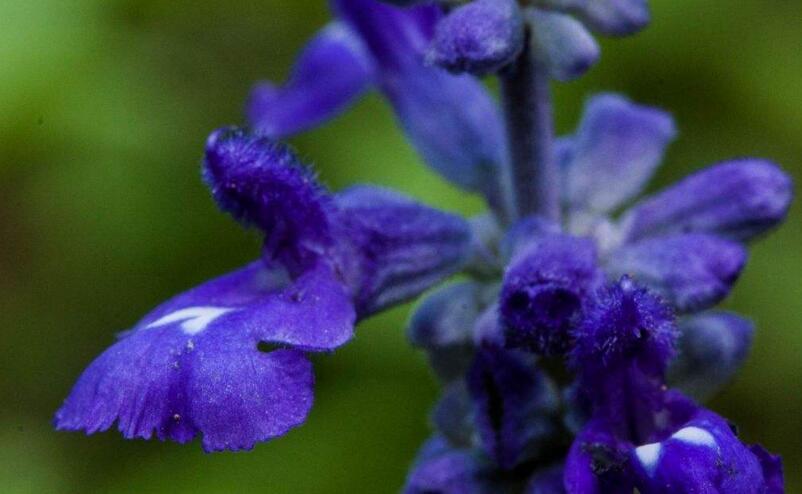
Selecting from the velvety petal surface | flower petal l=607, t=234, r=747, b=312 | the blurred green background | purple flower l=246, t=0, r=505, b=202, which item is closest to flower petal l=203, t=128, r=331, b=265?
the velvety petal surface

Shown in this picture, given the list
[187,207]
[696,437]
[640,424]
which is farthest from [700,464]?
[187,207]

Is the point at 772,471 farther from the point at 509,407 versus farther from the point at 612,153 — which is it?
the point at 612,153

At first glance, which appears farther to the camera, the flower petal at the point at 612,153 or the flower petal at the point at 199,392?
the flower petal at the point at 612,153

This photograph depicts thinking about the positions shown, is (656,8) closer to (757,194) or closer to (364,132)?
(364,132)

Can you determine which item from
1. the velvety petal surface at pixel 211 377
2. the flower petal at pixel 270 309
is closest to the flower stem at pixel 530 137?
the flower petal at pixel 270 309

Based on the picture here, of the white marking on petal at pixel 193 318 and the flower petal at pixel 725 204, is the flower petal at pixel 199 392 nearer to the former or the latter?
the white marking on petal at pixel 193 318
